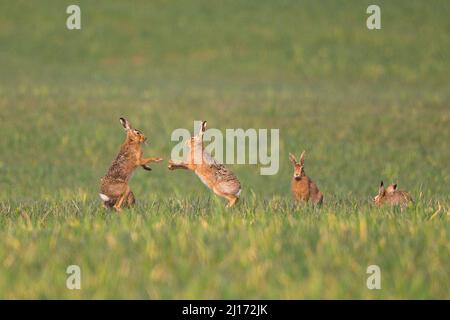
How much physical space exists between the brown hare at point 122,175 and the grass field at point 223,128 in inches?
10.7

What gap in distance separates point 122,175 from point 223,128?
1591cm

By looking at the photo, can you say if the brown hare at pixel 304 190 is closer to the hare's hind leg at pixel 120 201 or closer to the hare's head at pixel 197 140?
the hare's head at pixel 197 140

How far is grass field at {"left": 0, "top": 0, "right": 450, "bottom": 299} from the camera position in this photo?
28.3 feet

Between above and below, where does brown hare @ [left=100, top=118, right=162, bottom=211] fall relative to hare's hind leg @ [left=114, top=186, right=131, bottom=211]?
above

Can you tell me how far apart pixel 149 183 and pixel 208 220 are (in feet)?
39.8

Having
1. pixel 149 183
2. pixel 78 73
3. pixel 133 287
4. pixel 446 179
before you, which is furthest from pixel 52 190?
pixel 78 73

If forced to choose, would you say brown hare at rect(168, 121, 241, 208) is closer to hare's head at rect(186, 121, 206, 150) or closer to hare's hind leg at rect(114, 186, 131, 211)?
hare's head at rect(186, 121, 206, 150)

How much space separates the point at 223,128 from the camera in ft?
90.1

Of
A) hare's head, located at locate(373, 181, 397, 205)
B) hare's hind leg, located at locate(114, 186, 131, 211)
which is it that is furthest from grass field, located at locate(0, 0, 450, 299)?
hare's head, located at locate(373, 181, 397, 205)

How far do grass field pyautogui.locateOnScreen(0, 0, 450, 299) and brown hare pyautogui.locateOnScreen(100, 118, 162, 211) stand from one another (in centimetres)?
27

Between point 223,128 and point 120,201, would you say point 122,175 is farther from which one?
point 223,128

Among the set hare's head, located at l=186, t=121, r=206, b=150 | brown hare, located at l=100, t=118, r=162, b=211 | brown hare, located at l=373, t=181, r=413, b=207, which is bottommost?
brown hare, located at l=373, t=181, r=413, b=207

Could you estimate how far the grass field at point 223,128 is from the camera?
8.64m

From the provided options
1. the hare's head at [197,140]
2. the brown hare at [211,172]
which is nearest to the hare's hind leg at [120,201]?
the brown hare at [211,172]
